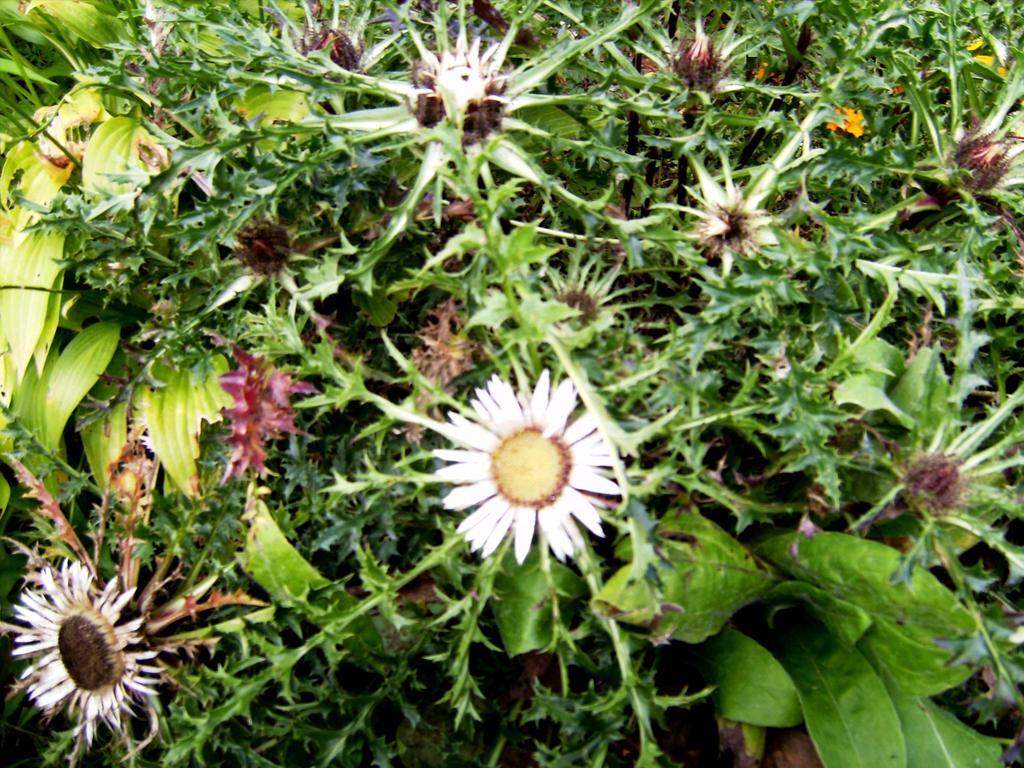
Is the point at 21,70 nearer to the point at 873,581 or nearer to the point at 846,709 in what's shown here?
the point at 873,581

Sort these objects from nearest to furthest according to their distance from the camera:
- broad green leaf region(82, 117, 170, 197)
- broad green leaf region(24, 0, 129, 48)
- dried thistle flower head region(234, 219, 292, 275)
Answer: dried thistle flower head region(234, 219, 292, 275) → broad green leaf region(82, 117, 170, 197) → broad green leaf region(24, 0, 129, 48)

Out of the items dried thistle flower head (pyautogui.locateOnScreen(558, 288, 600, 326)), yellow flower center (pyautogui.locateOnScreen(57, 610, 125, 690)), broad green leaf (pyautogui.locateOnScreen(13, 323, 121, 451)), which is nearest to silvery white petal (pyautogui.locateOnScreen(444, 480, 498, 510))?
dried thistle flower head (pyautogui.locateOnScreen(558, 288, 600, 326))

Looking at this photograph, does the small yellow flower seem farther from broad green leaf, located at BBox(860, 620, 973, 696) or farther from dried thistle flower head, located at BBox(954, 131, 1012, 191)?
broad green leaf, located at BBox(860, 620, 973, 696)

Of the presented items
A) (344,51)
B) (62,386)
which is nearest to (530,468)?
(344,51)

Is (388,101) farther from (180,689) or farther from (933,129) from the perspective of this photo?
(180,689)

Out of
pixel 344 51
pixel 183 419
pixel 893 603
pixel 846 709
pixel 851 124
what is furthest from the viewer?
pixel 851 124

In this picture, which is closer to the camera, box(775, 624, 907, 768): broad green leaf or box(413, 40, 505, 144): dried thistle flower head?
box(775, 624, 907, 768): broad green leaf

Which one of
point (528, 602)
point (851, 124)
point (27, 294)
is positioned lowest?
point (528, 602)

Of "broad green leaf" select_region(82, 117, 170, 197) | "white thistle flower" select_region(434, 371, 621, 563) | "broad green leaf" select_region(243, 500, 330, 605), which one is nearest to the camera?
"white thistle flower" select_region(434, 371, 621, 563)

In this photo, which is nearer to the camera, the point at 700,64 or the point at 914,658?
the point at 914,658
